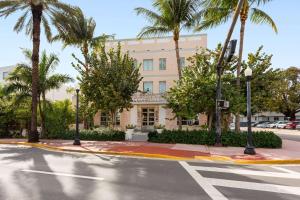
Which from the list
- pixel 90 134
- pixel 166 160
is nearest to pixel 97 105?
pixel 90 134

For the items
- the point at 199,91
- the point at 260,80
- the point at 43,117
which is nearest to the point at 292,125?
the point at 260,80

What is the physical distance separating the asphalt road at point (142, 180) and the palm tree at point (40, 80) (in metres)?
13.1

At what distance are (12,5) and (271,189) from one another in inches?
761

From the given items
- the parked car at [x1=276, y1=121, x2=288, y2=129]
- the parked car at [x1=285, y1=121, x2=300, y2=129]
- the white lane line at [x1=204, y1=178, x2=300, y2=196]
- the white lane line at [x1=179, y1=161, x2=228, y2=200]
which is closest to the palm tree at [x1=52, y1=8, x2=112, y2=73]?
the white lane line at [x1=179, y1=161, x2=228, y2=200]

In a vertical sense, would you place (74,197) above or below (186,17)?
below

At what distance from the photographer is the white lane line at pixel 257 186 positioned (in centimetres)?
785

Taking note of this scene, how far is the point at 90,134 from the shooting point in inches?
898

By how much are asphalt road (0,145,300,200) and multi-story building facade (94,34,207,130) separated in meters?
21.4

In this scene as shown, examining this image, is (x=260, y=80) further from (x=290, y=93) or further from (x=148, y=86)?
(x=290, y=93)

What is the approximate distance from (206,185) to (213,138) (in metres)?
10.6

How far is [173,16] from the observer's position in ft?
71.4

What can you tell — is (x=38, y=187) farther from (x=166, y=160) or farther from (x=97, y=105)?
(x=97, y=105)

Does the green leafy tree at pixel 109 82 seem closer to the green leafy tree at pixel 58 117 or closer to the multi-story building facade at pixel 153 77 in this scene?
the green leafy tree at pixel 58 117

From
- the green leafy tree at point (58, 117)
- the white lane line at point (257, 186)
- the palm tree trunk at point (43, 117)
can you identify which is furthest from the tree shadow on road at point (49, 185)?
the palm tree trunk at point (43, 117)
